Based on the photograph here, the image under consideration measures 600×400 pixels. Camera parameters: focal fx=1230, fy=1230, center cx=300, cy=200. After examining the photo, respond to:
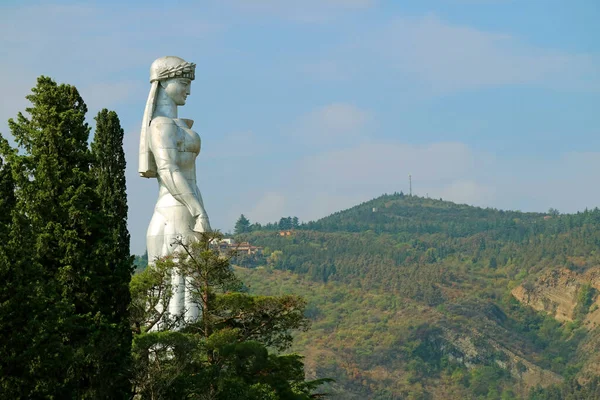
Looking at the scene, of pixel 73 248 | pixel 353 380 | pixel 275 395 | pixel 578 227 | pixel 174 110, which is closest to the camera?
pixel 73 248

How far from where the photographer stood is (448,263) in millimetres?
140625

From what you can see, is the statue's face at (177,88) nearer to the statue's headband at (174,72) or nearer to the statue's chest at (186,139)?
the statue's headband at (174,72)

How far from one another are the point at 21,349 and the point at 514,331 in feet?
357

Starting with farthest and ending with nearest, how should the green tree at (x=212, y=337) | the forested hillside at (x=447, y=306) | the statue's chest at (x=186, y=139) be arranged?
the forested hillside at (x=447, y=306) < the statue's chest at (x=186, y=139) < the green tree at (x=212, y=337)

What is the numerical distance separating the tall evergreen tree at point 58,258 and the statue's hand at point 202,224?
2.34 metres

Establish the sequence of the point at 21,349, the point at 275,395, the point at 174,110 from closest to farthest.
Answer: the point at 21,349
the point at 275,395
the point at 174,110

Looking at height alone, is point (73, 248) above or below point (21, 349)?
above

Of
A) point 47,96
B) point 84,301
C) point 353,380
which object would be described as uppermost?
point 47,96

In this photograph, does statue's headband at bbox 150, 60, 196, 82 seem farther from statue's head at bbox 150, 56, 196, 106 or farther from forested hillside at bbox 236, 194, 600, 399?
forested hillside at bbox 236, 194, 600, 399

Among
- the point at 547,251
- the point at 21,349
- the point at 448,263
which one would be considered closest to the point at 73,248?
the point at 21,349

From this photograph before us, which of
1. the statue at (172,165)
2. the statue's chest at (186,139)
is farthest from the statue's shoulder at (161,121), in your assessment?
the statue's chest at (186,139)

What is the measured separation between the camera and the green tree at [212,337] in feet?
54.7

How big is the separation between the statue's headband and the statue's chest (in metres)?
0.70

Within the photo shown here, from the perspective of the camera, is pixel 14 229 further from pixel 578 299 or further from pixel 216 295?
pixel 578 299
